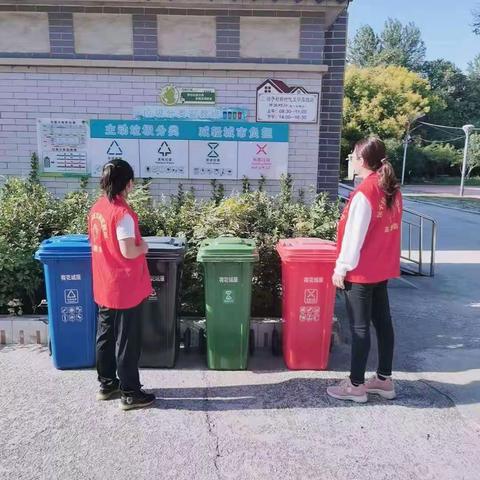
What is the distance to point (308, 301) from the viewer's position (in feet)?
13.2

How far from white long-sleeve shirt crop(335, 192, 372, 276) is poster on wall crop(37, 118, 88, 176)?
386 centimetres

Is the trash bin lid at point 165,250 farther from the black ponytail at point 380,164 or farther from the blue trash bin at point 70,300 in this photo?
the black ponytail at point 380,164

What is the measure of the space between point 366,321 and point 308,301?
595 mm

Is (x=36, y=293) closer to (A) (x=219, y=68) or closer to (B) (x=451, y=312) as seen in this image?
(A) (x=219, y=68)

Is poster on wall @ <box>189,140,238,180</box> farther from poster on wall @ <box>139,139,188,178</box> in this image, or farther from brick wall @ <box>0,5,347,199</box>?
brick wall @ <box>0,5,347,199</box>

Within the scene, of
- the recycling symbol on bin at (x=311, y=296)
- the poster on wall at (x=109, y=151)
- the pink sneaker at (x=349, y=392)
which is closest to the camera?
the pink sneaker at (x=349, y=392)

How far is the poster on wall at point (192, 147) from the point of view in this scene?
6.07 metres

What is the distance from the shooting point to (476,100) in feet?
178

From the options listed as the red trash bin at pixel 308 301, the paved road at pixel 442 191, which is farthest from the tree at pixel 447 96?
the red trash bin at pixel 308 301

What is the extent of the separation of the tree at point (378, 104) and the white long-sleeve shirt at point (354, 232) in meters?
37.3

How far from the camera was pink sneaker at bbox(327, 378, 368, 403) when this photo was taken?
11.9ft

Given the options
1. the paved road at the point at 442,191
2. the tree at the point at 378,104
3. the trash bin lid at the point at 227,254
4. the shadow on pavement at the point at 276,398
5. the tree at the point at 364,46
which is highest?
the tree at the point at 364,46

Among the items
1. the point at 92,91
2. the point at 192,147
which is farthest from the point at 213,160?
the point at 92,91

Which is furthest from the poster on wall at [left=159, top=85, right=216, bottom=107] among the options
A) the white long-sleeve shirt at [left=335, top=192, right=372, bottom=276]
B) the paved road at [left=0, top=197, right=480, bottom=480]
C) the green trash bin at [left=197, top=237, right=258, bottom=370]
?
the white long-sleeve shirt at [left=335, top=192, right=372, bottom=276]
